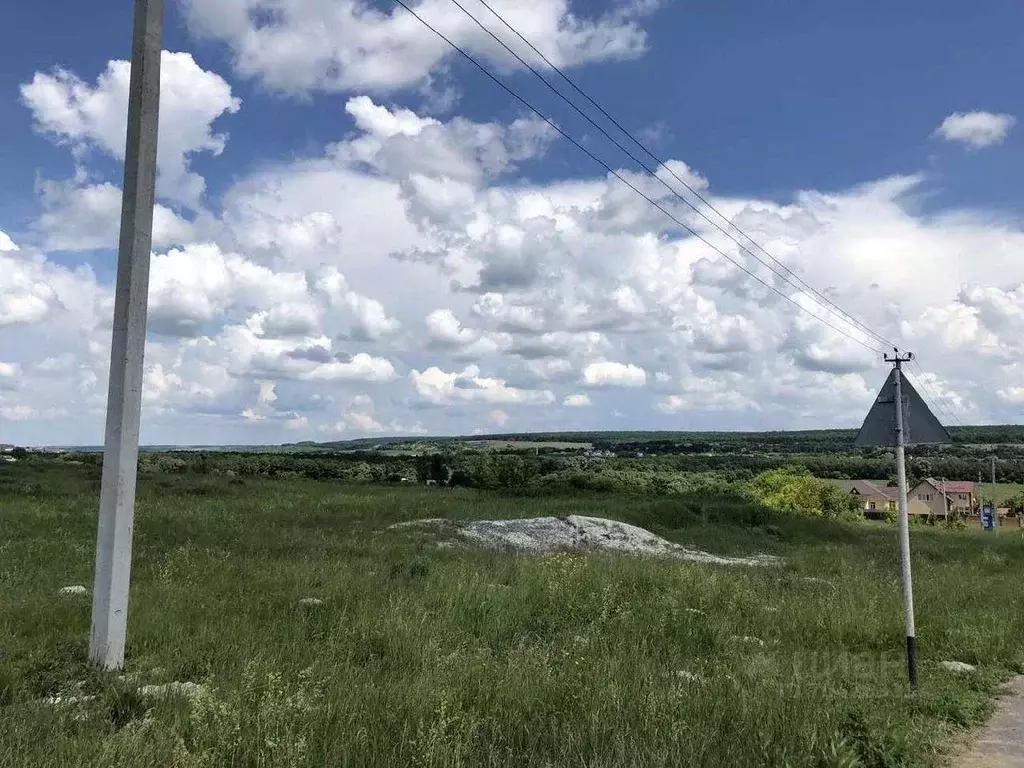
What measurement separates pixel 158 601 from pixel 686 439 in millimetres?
163442

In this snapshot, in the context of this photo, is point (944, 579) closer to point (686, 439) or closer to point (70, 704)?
point (70, 704)

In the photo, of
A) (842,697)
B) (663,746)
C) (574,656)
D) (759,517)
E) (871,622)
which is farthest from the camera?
(759,517)

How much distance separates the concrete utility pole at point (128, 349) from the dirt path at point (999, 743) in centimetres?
670

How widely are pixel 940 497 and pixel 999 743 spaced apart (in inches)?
5042

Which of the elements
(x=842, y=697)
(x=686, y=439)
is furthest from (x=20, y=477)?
(x=686, y=439)

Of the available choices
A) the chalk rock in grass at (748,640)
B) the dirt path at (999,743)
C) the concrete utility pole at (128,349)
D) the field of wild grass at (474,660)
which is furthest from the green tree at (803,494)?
the concrete utility pole at (128,349)

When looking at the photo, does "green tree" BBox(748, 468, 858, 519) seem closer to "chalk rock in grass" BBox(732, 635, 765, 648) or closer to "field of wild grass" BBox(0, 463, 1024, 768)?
"field of wild grass" BBox(0, 463, 1024, 768)

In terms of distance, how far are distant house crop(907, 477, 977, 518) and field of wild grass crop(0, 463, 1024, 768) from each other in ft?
372

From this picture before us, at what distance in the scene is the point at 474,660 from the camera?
24.3ft

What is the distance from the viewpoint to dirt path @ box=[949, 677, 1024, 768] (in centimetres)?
575

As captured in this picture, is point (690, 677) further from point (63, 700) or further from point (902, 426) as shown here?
point (63, 700)

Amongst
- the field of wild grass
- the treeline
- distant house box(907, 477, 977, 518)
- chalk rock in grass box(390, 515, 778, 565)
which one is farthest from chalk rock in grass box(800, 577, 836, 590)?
distant house box(907, 477, 977, 518)

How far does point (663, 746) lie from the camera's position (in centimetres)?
486

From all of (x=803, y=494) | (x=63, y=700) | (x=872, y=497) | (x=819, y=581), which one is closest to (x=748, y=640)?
(x=819, y=581)
